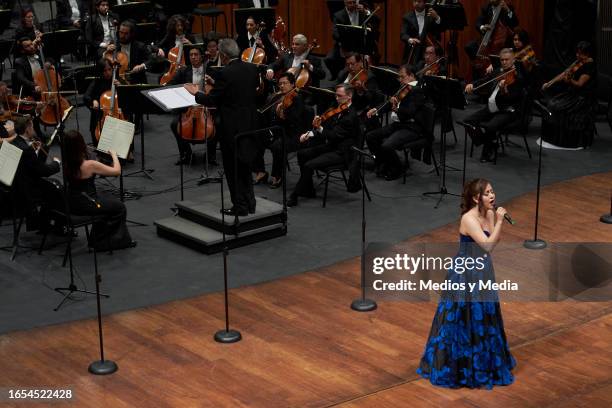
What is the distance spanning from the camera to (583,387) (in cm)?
622

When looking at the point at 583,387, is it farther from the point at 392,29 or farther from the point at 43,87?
the point at 392,29

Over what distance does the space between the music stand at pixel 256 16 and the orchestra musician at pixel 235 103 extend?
3.94 metres

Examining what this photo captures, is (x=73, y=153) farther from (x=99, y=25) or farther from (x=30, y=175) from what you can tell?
(x=99, y=25)

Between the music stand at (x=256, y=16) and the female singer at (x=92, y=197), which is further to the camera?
the music stand at (x=256, y=16)

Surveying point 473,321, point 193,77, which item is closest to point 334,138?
point 193,77

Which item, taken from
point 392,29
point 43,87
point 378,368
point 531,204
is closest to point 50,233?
point 43,87

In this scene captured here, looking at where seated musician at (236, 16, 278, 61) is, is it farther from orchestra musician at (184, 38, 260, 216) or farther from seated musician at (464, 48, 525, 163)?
orchestra musician at (184, 38, 260, 216)

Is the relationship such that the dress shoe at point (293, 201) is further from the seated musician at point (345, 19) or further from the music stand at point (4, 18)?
the music stand at point (4, 18)

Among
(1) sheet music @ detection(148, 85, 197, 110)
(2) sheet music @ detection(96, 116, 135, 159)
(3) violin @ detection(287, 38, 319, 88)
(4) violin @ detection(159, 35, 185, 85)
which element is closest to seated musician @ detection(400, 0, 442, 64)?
(3) violin @ detection(287, 38, 319, 88)

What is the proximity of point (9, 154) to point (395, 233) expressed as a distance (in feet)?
10.9

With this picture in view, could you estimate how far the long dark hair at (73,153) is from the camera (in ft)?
26.6

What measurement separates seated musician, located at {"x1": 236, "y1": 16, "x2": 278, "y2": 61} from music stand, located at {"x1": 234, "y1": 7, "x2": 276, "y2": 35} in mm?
61

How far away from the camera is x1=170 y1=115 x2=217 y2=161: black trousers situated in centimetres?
1075

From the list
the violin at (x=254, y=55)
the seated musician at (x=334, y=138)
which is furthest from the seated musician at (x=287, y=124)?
the violin at (x=254, y=55)
